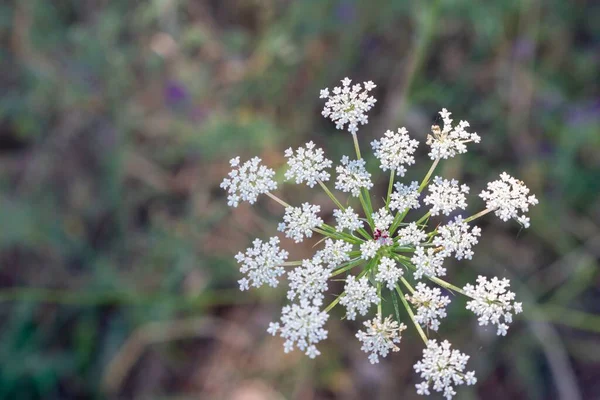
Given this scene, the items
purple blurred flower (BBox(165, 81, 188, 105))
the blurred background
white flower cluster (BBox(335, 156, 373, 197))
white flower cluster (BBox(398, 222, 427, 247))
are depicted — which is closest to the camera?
white flower cluster (BBox(398, 222, 427, 247))

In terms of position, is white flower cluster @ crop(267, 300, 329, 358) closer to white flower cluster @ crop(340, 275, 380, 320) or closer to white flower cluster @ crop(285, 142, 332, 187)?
white flower cluster @ crop(340, 275, 380, 320)

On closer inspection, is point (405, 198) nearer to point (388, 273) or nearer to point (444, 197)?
point (444, 197)

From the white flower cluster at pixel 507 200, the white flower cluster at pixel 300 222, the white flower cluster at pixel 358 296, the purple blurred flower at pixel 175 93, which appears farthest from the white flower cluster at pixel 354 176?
the purple blurred flower at pixel 175 93

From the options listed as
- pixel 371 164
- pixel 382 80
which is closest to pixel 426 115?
pixel 382 80

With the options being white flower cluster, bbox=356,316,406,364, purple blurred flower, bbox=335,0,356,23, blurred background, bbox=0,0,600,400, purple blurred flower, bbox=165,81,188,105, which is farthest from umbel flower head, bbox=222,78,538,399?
purple blurred flower, bbox=165,81,188,105

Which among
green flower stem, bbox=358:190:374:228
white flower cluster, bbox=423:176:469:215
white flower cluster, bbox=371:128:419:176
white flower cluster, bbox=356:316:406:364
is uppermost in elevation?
white flower cluster, bbox=371:128:419:176

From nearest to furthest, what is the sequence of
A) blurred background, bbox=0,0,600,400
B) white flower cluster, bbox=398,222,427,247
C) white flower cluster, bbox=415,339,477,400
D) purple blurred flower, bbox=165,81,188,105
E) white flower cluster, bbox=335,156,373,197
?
1. white flower cluster, bbox=415,339,477,400
2. white flower cluster, bbox=398,222,427,247
3. white flower cluster, bbox=335,156,373,197
4. blurred background, bbox=0,0,600,400
5. purple blurred flower, bbox=165,81,188,105

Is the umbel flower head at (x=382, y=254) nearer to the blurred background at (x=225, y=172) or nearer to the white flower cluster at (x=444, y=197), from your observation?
the white flower cluster at (x=444, y=197)
